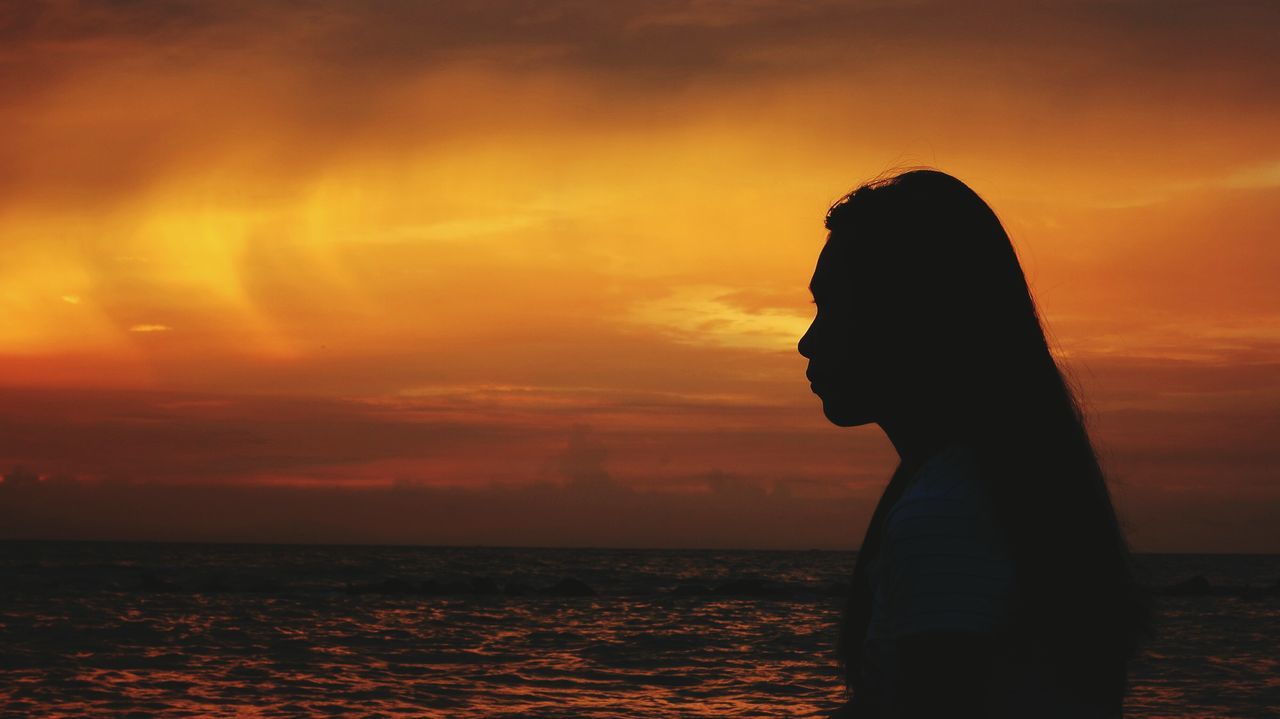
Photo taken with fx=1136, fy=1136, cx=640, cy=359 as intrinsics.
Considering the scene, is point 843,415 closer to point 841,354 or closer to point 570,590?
point 841,354

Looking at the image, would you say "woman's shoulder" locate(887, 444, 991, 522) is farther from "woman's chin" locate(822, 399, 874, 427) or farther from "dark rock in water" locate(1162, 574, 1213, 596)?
"dark rock in water" locate(1162, 574, 1213, 596)

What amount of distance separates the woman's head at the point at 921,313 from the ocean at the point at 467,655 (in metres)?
0.48

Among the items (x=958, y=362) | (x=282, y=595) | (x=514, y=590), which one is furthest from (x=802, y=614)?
(x=958, y=362)

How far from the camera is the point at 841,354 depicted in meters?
1.31

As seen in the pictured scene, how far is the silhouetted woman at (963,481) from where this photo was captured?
1072mm

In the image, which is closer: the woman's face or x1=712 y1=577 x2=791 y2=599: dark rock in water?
the woman's face

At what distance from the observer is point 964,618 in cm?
105

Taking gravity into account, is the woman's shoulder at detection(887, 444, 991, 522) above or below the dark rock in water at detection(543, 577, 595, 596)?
above

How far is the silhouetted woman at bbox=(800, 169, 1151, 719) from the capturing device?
1072mm

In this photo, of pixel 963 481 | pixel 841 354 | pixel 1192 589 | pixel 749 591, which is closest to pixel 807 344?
pixel 841 354

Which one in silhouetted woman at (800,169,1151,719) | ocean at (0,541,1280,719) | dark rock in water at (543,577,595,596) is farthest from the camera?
dark rock in water at (543,577,595,596)

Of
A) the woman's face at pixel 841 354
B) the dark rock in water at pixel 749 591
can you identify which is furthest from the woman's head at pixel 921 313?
the dark rock in water at pixel 749 591

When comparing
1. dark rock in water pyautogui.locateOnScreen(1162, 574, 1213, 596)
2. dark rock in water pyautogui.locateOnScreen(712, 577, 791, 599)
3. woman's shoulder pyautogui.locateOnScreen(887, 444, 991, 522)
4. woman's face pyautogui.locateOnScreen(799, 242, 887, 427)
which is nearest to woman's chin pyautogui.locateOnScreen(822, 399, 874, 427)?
woman's face pyautogui.locateOnScreen(799, 242, 887, 427)

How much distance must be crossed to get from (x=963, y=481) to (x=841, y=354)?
0.22 metres
